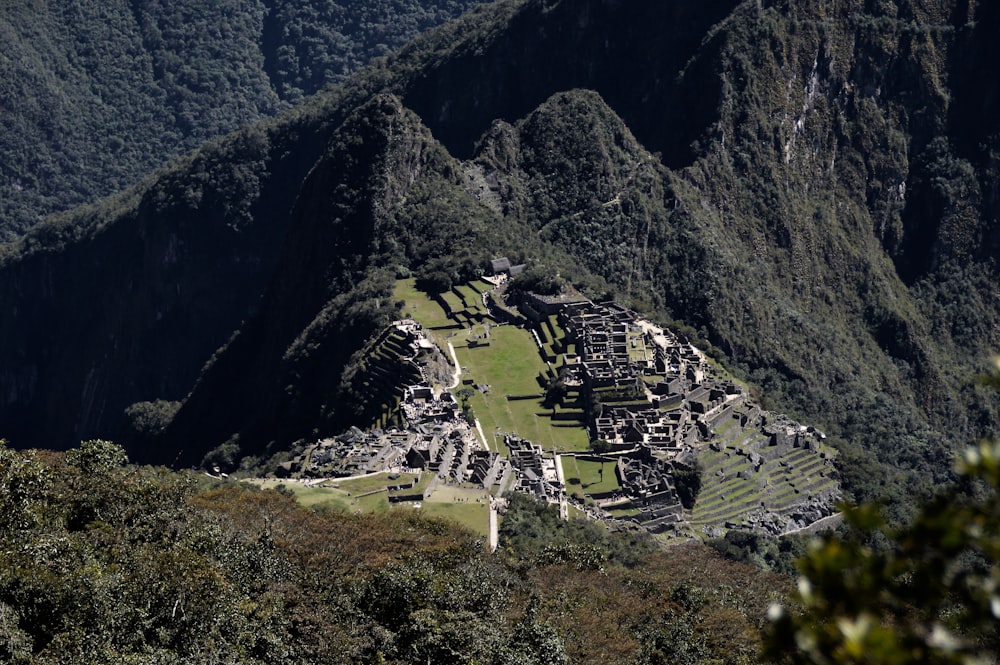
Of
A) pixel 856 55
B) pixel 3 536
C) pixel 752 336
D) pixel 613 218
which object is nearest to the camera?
pixel 3 536

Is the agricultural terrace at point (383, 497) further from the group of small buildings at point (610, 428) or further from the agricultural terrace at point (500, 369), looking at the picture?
the agricultural terrace at point (500, 369)

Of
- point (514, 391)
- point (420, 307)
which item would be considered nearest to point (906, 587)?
point (514, 391)

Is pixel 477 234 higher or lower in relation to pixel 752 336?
higher

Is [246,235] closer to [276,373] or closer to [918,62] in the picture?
[276,373]

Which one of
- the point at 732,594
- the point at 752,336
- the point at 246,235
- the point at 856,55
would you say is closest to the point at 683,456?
the point at 732,594

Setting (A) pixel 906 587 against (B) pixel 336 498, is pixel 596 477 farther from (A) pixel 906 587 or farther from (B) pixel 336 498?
(A) pixel 906 587

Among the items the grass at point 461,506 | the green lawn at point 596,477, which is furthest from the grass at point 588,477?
the grass at point 461,506

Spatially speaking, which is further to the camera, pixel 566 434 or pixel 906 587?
pixel 566 434

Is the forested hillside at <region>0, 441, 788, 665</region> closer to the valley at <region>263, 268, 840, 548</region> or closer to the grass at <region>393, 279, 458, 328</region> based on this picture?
the valley at <region>263, 268, 840, 548</region>

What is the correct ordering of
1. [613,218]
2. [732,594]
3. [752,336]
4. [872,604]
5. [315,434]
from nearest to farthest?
[872,604], [732,594], [315,434], [752,336], [613,218]
